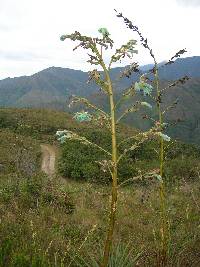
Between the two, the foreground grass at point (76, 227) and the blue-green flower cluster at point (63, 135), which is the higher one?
the blue-green flower cluster at point (63, 135)

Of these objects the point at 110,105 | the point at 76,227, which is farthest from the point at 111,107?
the point at 76,227

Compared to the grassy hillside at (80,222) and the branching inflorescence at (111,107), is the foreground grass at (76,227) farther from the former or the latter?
the branching inflorescence at (111,107)

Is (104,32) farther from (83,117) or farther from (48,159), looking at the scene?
(48,159)

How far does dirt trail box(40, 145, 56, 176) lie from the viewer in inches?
1184

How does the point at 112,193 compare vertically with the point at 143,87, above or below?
below

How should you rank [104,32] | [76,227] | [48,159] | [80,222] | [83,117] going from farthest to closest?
[48,159] < [80,222] < [76,227] < [104,32] < [83,117]

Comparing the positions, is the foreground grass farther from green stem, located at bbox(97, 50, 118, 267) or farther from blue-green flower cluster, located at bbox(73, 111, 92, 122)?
blue-green flower cluster, located at bbox(73, 111, 92, 122)

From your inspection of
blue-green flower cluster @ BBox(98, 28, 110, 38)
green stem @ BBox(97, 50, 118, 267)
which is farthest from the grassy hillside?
blue-green flower cluster @ BBox(98, 28, 110, 38)

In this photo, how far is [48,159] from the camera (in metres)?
33.8

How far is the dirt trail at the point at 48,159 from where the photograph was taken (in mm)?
30061

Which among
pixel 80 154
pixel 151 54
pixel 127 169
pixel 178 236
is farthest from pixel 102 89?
pixel 80 154

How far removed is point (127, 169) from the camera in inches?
1225

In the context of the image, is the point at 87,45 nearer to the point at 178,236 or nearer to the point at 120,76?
the point at 120,76

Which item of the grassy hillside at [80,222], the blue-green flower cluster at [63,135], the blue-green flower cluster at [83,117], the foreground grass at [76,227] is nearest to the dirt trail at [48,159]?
the grassy hillside at [80,222]
